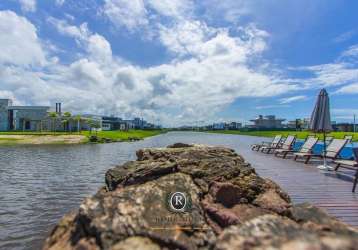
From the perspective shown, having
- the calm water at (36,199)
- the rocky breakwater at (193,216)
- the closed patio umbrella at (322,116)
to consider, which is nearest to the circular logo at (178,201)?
the rocky breakwater at (193,216)

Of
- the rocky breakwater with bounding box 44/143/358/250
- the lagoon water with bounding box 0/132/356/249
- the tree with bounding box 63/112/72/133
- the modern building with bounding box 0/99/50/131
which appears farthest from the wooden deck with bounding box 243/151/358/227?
the modern building with bounding box 0/99/50/131

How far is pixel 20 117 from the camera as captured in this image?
8906 cm

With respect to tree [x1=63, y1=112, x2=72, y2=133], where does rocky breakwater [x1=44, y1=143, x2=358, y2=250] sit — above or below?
below

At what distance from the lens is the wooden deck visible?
6.64 metres

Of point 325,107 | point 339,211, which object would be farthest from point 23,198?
point 325,107

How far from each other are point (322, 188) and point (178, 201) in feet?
20.2

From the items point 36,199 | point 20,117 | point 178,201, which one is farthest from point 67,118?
point 178,201

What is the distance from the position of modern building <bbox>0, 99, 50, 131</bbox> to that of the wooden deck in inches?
3420

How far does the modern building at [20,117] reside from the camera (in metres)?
87.4

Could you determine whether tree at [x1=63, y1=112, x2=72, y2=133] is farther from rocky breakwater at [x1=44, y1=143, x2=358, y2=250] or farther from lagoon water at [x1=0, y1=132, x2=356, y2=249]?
rocky breakwater at [x1=44, y1=143, x2=358, y2=250]

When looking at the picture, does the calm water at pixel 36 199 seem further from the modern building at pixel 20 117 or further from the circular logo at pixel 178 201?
the modern building at pixel 20 117

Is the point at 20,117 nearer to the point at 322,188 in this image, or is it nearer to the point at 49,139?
the point at 49,139

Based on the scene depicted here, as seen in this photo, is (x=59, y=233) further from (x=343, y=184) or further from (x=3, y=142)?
(x=3, y=142)

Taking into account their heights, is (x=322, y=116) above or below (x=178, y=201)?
above
